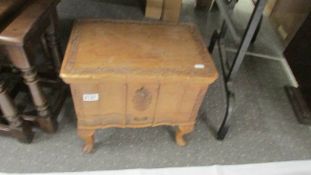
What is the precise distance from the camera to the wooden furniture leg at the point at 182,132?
1.10 m

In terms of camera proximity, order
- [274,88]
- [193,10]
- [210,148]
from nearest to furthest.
A: [210,148], [274,88], [193,10]

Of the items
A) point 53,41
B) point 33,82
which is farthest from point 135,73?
point 53,41

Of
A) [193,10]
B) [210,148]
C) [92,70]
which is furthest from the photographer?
[193,10]

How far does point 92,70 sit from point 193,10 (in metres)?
1.54

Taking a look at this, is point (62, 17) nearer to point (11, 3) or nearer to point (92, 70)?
point (11, 3)

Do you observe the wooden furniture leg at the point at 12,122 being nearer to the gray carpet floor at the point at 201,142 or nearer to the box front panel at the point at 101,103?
the gray carpet floor at the point at 201,142

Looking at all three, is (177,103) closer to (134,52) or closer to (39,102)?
(134,52)

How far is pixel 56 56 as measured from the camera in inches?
46.7

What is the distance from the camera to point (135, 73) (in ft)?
2.78

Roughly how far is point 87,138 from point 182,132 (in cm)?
40

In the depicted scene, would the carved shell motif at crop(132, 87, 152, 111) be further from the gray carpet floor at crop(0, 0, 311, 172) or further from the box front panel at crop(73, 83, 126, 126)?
the gray carpet floor at crop(0, 0, 311, 172)

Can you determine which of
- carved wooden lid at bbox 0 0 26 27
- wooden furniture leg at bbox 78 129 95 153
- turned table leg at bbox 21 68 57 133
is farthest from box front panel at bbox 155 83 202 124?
carved wooden lid at bbox 0 0 26 27

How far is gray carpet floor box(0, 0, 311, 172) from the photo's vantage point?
3.61 ft

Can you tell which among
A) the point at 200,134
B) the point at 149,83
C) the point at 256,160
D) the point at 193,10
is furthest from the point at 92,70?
the point at 193,10
